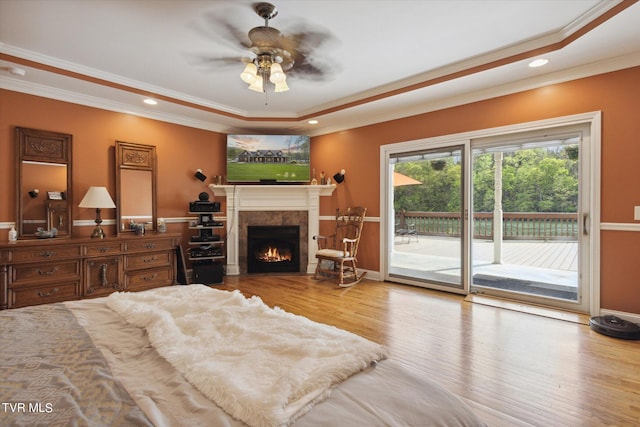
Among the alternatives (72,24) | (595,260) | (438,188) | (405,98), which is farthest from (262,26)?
(595,260)

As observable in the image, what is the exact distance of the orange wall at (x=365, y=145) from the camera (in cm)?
289

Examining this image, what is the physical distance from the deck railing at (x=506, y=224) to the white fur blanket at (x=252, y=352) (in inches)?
133

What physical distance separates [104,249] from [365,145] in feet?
12.6

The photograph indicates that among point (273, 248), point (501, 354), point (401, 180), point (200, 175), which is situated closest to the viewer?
point (501, 354)

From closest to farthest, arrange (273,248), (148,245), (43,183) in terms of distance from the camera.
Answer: (43,183) → (148,245) → (273,248)

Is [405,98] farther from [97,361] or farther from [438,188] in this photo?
[97,361]

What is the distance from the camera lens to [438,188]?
4293 mm

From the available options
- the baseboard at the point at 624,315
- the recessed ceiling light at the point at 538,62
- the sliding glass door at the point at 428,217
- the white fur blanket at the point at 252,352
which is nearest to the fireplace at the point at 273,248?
the sliding glass door at the point at 428,217

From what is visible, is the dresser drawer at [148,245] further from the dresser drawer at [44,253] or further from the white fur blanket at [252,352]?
the white fur blanket at [252,352]

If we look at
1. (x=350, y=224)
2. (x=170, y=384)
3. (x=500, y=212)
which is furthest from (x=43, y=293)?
(x=500, y=212)

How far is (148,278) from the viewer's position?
13.1 feet

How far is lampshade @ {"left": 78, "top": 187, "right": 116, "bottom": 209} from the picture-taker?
3.58 metres

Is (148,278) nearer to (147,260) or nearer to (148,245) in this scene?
(147,260)

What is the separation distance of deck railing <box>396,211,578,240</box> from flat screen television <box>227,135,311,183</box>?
1921 millimetres
